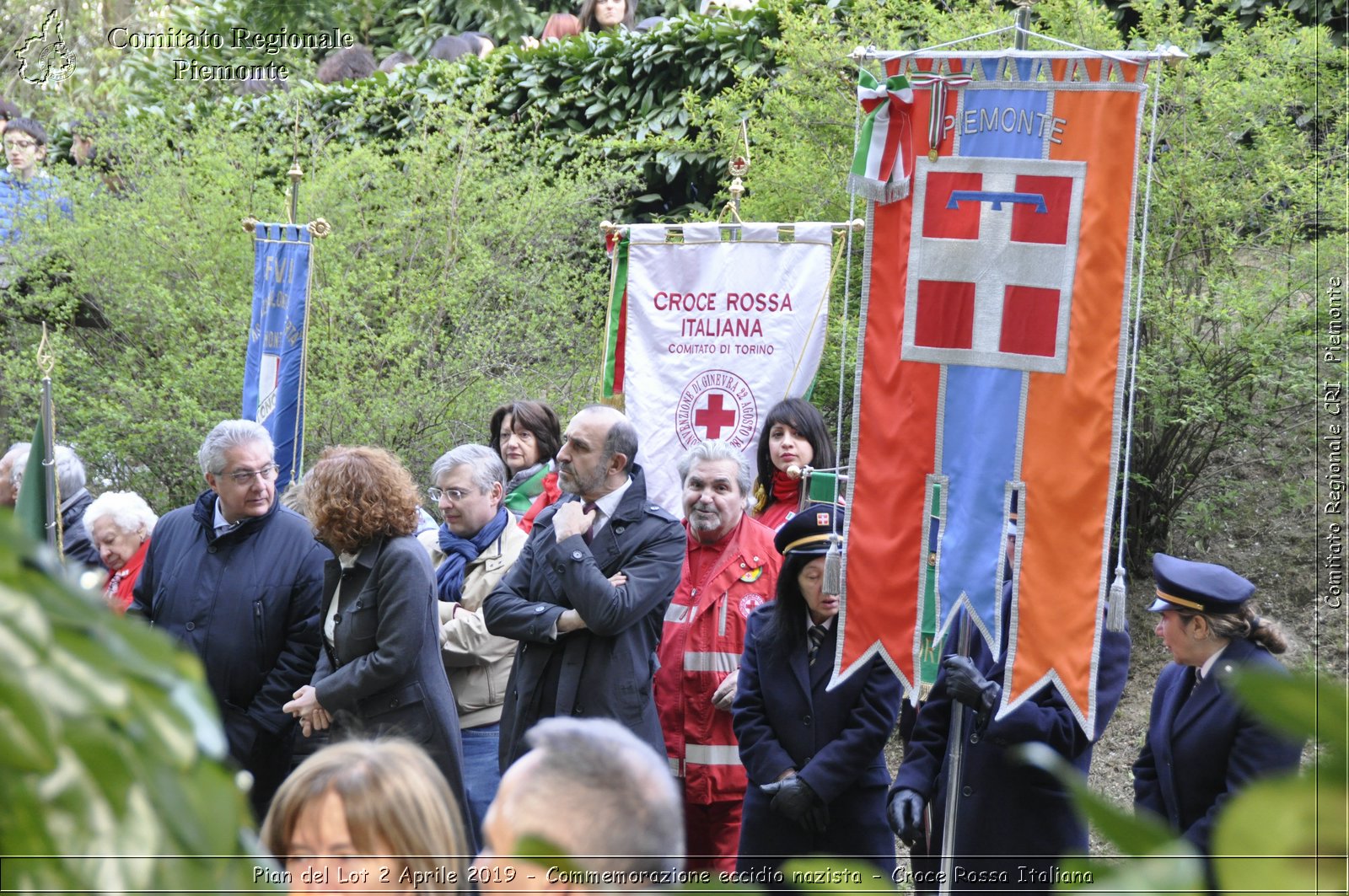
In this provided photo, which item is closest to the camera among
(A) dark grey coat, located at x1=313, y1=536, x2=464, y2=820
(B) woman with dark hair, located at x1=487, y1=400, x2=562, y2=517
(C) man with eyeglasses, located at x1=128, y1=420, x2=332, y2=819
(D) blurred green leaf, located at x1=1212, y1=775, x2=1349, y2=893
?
(D) blurred green leaf, located at x1=1212, y1=775, x2=1349, y2=893

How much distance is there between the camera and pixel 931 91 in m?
3.97

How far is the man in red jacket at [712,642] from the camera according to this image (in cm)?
470

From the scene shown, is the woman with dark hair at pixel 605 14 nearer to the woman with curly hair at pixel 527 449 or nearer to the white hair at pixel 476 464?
the woman with curly hair at pixel 527 449

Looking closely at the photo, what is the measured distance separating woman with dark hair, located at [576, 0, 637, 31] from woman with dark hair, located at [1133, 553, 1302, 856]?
9.32 meters

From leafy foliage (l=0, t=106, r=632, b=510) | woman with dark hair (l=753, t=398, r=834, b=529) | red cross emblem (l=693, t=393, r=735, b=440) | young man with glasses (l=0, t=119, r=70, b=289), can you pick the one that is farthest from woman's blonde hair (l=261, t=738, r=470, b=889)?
young man with glasses (l=0, t=119, r=70, b=289)

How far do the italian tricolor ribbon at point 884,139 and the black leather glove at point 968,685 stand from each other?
139 cm

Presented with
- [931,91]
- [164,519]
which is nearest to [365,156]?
[164,519]

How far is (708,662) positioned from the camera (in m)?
4.81

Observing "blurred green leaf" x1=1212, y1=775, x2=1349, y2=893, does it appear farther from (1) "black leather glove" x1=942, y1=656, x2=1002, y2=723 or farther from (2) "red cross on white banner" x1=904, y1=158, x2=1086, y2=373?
(2) "red cross on white banner" x1=904, y1=158, x2=1086, y2=373

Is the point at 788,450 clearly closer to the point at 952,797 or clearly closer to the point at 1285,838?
the point at 952,797

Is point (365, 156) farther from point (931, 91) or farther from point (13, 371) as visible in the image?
point (931, 91)

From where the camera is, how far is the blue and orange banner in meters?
3.88

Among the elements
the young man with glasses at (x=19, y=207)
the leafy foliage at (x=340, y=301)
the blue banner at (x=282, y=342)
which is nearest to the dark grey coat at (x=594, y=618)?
the blue banner at (x=282, y=342)

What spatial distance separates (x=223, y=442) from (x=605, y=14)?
8234mm
